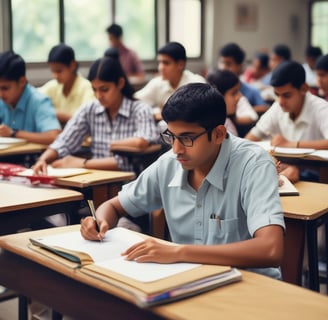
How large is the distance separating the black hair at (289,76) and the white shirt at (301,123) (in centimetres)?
13

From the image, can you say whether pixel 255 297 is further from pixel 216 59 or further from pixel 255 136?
pixel 216 59

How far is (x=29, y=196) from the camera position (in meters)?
2.47

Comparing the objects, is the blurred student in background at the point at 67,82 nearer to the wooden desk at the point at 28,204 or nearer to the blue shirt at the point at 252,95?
the blue shirt at the point at 252,95

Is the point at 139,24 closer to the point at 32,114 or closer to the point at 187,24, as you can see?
the point at 187,24

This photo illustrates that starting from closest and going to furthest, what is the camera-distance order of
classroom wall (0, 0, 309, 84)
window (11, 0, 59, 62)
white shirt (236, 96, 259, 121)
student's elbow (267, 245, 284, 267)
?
student's elbow (267, 245, 284, 267), white shirt (236, 96, 259, 121), window (11, 0, 59, 62), classroom wall (0, 0, 309, 84)

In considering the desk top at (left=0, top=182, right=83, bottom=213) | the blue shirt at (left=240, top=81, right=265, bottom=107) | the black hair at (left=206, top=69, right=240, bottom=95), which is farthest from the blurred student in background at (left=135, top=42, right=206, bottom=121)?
the desk top at (left=0, top=182, right=83, bottom=213)

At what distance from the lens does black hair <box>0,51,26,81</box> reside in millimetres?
3863

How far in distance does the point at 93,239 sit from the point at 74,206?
0.77 m

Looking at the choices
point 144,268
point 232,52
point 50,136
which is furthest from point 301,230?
point 232,52

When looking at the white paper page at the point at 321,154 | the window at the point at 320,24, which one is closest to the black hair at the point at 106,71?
the white paper page at the point at 321,154

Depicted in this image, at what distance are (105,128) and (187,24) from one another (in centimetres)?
630

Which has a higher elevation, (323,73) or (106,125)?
(323,73)

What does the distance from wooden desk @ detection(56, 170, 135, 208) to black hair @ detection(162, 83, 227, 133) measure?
1099mm

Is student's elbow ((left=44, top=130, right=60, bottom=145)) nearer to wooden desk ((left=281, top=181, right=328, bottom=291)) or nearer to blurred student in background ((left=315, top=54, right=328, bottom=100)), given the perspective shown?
wooden desk ((left=281, top=181, right=328, bottom=291))
